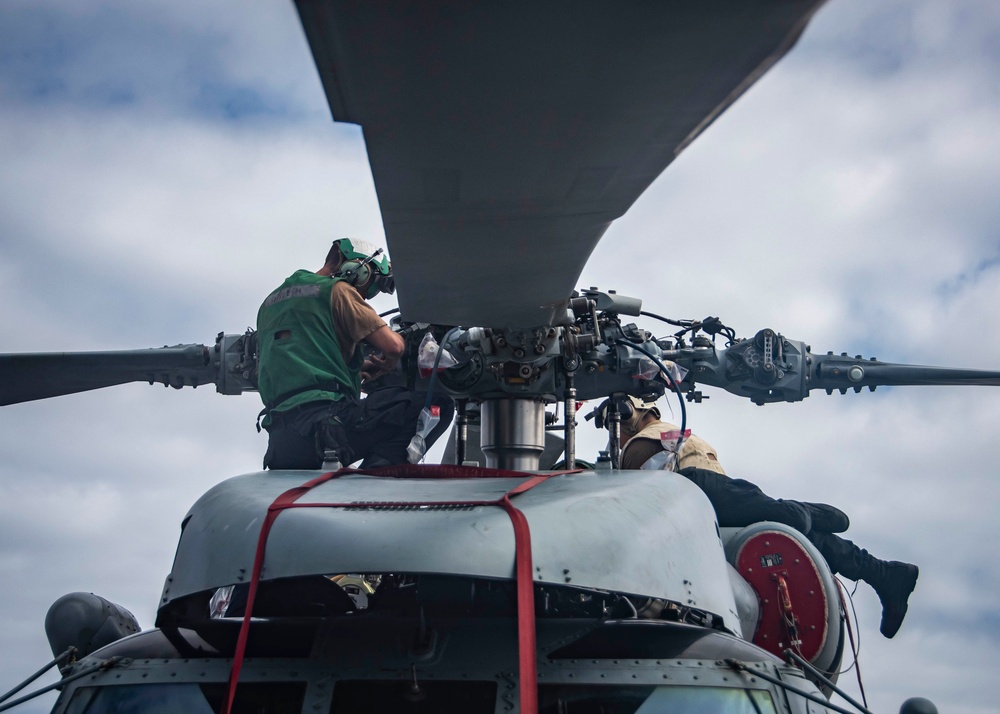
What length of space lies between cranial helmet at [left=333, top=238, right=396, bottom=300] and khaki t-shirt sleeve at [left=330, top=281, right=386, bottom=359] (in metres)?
0.29

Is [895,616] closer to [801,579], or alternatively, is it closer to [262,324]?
[801,579]

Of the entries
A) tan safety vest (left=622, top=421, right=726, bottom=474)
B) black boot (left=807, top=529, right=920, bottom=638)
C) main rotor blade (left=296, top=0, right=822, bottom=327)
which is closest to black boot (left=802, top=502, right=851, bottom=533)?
black boot (left=807, top=529, right=920, bottom=638)

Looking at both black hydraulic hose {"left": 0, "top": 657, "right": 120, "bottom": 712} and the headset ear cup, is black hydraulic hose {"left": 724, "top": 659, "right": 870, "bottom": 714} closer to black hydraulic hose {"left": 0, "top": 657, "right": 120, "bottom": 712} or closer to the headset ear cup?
black hydraulic hose {"left": 0, "top": 657, "right": 120, "bottom": 712}

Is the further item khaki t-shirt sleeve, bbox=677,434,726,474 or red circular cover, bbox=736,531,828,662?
khaki t-shirt sleeve, bbox=677,434,726,474

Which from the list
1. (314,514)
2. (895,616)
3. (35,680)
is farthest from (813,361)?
(35,680)

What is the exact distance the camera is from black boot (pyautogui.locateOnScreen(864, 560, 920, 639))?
19.1ft

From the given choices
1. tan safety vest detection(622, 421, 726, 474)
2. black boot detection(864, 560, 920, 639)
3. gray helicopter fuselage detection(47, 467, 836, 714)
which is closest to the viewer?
gray helicopter fuselage detection(47, 467, 836, 714)

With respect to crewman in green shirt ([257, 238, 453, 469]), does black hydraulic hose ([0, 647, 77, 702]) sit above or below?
below

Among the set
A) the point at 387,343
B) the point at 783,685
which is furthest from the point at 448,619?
the point at 387,343

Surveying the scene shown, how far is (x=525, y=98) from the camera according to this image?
204 cm

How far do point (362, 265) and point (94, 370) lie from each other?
2458mm

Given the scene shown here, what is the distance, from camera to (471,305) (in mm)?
3301

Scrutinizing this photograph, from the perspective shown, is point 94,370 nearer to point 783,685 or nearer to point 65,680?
point 65,680

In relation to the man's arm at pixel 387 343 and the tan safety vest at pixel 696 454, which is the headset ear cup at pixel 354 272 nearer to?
the man's arm at pixel 387 343
